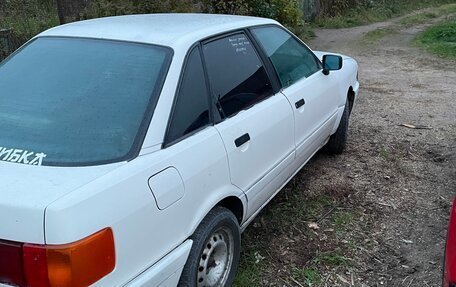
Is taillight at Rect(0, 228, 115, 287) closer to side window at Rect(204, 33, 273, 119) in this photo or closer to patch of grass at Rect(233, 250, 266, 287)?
side window at Rect(204, 33, 273, 119)

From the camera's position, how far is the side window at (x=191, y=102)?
269 cm

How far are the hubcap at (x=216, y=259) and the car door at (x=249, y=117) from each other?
0.31m

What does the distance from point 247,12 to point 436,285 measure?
26.8 ft

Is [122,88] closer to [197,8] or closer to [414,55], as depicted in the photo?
[197,8]

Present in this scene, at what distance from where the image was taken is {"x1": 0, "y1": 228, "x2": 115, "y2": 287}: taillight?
195cm

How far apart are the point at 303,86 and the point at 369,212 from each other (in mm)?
1179

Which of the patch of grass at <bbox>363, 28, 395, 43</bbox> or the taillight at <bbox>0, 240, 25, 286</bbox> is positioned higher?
the taillight at <bbox>0, 240, 25, 286</bbox>

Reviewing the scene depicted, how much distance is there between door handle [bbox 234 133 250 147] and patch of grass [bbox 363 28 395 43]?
37.0 ft

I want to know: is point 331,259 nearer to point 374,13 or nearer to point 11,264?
point 11,264

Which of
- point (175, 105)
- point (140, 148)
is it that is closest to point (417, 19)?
point (175, 105)

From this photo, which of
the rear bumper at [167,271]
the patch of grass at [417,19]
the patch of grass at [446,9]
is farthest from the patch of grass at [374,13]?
the rear bumper at [167,271]

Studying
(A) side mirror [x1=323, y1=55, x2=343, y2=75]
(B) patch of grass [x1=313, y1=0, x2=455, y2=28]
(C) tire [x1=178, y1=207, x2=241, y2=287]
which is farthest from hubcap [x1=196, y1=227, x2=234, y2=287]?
(B) patch of grass [x1=313, y1=0, x2=455, y2=28]

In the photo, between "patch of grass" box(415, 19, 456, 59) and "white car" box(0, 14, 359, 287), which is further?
"patch of grass" box(415, 19, 456, 59)

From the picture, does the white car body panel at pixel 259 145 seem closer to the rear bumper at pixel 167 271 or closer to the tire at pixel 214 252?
the tire at pixel 214 252
